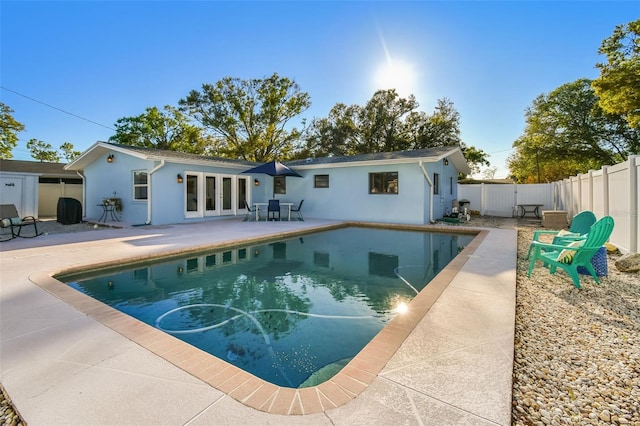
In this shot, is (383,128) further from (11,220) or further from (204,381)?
(204,381)

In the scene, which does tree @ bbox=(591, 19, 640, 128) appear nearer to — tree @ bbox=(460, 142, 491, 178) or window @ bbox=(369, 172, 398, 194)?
window @ bbox=(369, 172, 398, 194)

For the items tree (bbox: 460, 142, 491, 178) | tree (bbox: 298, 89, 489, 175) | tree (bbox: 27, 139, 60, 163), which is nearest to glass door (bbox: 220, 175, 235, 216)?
tree (bbox: 298, 89, 489, 175)

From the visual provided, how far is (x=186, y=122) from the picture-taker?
26.9 m

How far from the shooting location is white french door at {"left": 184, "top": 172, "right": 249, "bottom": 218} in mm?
11727

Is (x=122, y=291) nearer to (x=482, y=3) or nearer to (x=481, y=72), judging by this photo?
(x=482, y=3)

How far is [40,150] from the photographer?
36938 mm

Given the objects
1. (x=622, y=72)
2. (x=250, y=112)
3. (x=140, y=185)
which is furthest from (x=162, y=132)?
(x=622, y=72)

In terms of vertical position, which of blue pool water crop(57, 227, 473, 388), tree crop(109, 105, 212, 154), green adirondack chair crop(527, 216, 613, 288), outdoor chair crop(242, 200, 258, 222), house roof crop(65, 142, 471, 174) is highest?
tree crop(109, 105, 212, 154)

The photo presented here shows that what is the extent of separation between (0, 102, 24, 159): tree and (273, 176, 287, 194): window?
2057cm

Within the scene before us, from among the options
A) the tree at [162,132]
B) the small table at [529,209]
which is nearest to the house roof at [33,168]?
the tree at [162,132]

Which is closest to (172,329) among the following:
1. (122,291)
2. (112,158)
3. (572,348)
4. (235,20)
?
(122,291)

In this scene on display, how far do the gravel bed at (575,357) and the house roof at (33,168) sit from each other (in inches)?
686

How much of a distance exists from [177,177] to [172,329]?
9096mm

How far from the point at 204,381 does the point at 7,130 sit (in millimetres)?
29908
